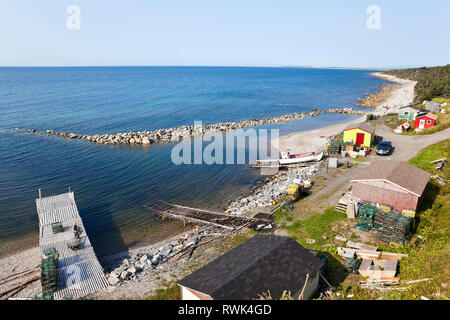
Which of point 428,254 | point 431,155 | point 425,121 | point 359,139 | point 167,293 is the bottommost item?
point 167,293

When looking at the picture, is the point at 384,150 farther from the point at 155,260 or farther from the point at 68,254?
the point at 68,254

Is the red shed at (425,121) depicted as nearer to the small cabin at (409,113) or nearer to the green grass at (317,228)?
the small cabin at (409,113)

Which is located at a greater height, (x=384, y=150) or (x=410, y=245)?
(x=384, y=150)

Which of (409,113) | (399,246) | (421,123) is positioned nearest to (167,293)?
(399,246)

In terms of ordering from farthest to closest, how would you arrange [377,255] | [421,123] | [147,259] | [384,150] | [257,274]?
[421,123], [384,150], [147,259], [377,255], [257,274]

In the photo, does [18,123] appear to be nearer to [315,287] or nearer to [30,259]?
[30,259]

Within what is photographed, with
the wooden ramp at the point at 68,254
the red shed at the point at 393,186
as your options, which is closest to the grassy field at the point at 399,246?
the red shed at the point at 393,186
